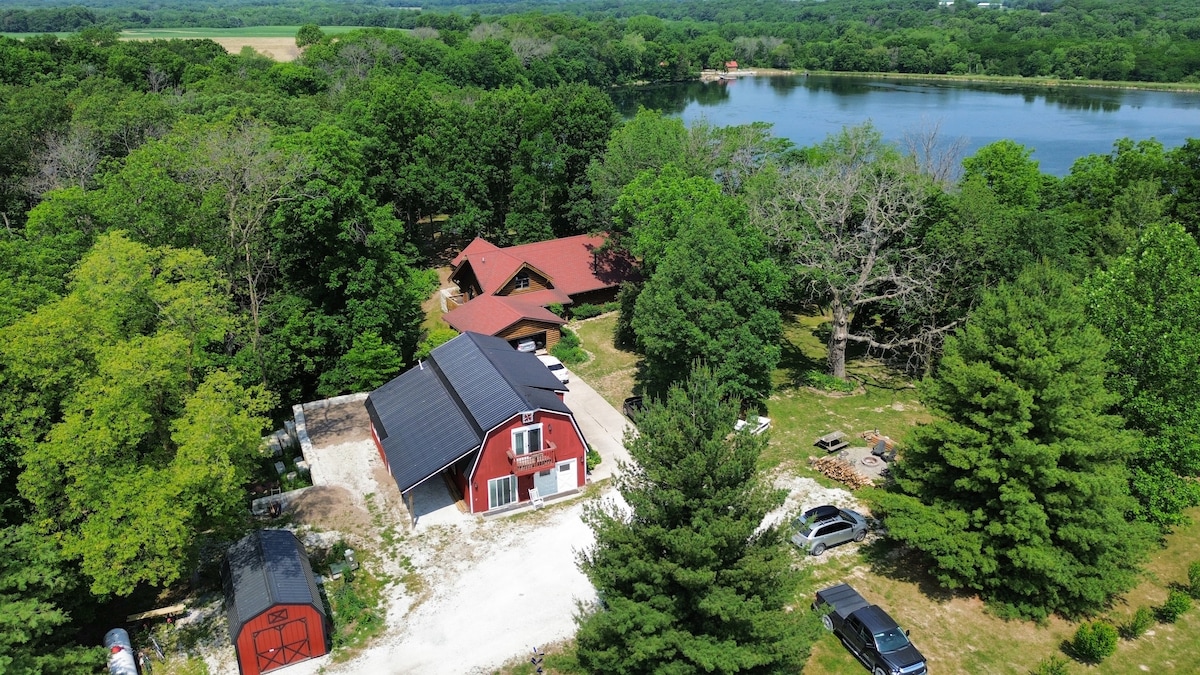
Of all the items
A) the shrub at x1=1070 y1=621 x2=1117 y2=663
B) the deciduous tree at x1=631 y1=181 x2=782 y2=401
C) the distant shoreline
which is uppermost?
the distant shoreline

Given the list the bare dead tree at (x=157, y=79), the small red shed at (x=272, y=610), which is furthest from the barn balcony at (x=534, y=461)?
the bare dead tree at (x=157, y=79)

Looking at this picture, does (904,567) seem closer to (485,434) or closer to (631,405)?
(631,405)

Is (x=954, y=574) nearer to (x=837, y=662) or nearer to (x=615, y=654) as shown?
(x=837, y=662)

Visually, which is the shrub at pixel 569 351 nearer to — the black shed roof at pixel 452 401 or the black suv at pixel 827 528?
the black shed roof at pixel 452 401

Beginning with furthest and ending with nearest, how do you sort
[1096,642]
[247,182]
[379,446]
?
[247,182]
[379,446]
[1096,642]

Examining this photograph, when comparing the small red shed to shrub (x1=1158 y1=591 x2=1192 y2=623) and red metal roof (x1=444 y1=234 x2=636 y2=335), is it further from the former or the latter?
shrub (x1=1158 y1=591 x2=1192 y2=623)

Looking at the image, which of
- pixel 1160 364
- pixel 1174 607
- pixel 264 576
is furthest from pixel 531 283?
pixel 1174 607

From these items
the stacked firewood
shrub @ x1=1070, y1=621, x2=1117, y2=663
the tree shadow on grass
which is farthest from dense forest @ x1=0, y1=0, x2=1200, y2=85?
A: shrub @ x1=1070, y1=621, x2=1117, y2=663
